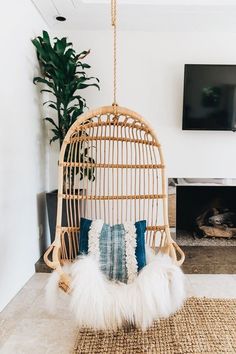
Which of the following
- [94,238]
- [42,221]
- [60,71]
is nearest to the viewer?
[94,238]

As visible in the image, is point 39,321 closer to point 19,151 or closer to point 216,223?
point 19,151

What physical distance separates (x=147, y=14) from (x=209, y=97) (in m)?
Answer: 0.88

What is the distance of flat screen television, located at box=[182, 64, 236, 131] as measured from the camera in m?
2.38

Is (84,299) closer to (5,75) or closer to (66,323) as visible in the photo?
(66,323)

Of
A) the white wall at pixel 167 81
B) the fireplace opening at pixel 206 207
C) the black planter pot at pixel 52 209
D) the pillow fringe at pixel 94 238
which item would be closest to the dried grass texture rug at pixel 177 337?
the pillow fringe at pixel 94 238

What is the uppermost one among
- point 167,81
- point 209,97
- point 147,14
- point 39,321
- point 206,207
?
point 147,14

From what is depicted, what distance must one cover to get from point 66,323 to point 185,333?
69 centimetres

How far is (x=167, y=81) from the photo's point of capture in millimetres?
2547

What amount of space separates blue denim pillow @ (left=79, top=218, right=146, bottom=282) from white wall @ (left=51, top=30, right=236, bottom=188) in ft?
3.68

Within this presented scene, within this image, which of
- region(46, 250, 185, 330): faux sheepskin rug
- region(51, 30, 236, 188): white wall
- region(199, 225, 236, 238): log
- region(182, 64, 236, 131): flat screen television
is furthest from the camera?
region(199, 225, 236, 238): log

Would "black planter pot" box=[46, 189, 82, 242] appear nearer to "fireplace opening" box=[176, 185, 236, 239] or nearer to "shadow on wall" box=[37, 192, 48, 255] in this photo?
"shadow on wall" box=[37, 192, 48, 255]

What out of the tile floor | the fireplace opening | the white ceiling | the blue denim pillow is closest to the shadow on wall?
the tile floor

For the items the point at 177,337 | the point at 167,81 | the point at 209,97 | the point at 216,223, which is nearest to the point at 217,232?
the point at 216,223

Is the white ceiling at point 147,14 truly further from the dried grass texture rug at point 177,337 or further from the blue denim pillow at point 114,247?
the dried grass texture rug at point 177,337
